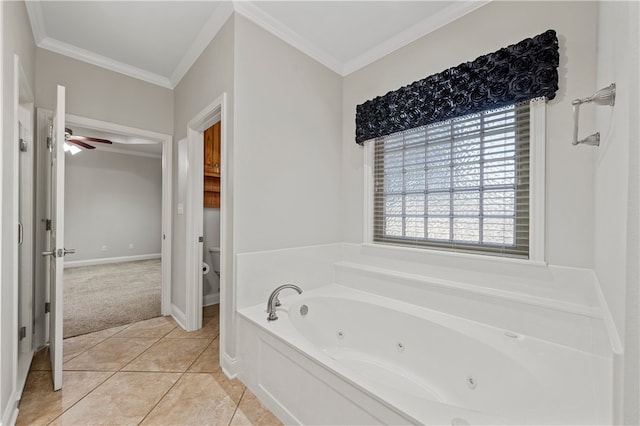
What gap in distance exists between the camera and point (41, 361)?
6.74 feet

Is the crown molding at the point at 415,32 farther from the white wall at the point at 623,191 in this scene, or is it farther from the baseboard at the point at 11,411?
the baseboard at the point at 11,411

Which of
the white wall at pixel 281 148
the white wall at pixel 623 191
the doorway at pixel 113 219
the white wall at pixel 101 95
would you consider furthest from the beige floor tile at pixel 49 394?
the white wall at pixel 623 191

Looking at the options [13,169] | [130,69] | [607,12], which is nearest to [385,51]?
[607,12]

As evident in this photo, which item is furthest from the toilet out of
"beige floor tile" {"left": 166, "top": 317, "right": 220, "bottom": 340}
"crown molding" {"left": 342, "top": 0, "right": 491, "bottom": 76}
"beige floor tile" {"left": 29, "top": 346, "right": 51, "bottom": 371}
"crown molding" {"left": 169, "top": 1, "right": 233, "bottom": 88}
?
"crown molding" {"left": 342, "top": 0, "right": 491, "bottom": 76}

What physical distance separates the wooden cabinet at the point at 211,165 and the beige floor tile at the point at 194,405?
2111 millimetres

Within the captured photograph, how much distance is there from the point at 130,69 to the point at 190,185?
1.27 m

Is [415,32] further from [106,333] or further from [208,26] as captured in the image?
[106,333]

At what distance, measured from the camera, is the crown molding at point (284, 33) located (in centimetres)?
187

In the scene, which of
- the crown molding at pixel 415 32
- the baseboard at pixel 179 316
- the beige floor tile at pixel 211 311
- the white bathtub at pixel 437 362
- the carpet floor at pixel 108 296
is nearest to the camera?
the white bathtub at pixel 437 362

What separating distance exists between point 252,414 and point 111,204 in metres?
6.03

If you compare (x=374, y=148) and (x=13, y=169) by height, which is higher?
(x=374, y=148)

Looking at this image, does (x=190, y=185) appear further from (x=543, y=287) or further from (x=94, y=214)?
(x=94, y=214)

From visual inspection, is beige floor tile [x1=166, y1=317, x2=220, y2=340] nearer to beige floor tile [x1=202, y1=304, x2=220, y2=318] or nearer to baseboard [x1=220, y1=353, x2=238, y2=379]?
beige floor tile [x1=202, y1=304, x2=220, y2=318]

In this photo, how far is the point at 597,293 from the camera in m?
1.31
